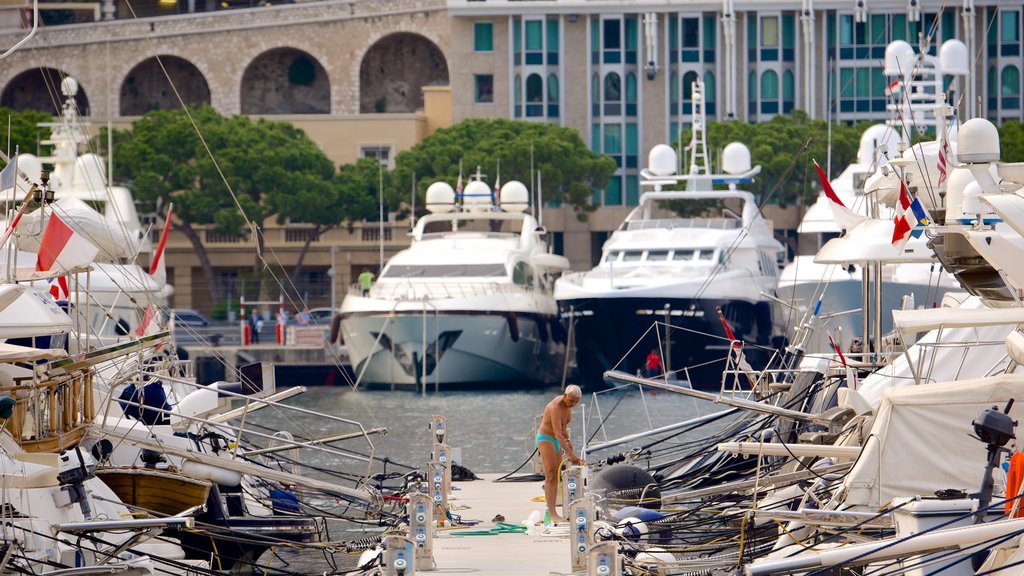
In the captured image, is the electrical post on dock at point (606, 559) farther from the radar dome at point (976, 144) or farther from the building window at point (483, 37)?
the building window at point (483, 37)

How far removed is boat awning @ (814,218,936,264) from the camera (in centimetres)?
2147

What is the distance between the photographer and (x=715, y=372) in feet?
152

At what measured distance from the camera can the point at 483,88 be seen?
8006 cm

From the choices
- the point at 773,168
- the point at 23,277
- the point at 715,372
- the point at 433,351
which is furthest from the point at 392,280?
the point at 23,277

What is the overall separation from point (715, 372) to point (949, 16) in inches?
1463

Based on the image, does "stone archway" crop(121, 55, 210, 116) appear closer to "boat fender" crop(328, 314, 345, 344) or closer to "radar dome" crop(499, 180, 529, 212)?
"radar dome" crop(499, 180, 529, 212)

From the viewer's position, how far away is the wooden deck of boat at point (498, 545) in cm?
1656

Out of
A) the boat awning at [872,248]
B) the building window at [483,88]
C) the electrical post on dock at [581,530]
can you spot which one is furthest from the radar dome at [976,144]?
the building window at [483,88]

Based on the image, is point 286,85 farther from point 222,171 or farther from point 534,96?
point 222,171

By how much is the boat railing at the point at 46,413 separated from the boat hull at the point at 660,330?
27.7 metres

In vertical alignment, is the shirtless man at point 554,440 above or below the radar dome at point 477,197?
below

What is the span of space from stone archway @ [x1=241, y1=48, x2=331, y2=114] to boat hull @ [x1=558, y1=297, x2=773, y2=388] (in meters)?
43.7

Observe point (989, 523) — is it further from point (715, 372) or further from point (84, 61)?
point (84, 61)

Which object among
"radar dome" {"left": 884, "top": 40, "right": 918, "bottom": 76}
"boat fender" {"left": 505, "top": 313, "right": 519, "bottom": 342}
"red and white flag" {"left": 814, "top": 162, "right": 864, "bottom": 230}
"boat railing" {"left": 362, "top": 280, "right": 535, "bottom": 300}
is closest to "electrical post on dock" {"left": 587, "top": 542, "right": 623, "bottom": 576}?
"red and white flag" {"left": 814, "top": 162, "right": 864, "bottom": 230}
